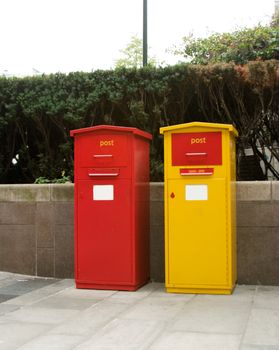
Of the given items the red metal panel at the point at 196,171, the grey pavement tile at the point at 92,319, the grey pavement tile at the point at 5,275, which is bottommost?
the grey pavement tile at the point at 92,319

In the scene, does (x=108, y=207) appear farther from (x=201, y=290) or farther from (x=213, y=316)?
(x=213, y=316)

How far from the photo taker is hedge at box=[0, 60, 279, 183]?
832 centimetres

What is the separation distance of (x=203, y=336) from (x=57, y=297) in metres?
2.47

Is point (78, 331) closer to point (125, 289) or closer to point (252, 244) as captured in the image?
point (125, 289)

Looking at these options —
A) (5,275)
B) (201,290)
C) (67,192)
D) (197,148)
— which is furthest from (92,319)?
(5,275)

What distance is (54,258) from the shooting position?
7.92 metres

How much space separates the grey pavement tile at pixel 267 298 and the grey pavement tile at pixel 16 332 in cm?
252

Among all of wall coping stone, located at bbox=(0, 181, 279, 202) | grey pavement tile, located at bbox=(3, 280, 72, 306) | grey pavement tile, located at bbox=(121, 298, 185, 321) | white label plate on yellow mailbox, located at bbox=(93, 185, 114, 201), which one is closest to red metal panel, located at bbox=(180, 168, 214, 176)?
wall coping stone, located at bbox=(0, 181, 279, 202)

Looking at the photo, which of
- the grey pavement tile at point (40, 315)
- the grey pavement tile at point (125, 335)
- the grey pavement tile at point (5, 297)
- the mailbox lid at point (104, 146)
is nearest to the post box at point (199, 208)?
the mailbox lid at point (104, 146)

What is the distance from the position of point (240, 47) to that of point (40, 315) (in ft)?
22.0

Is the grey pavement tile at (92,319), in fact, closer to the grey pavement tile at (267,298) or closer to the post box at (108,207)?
the post box at (108,207)

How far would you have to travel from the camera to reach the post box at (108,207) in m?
6.69

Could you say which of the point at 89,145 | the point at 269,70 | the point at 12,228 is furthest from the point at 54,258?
the point at 269,70

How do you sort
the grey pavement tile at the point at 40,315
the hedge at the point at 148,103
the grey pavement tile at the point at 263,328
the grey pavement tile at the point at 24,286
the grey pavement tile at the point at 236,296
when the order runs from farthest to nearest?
the hedge at the point at 148,103 → the grey pavement tile at the point at 24,286 → the grey pavement tile at the point at 236,296 → the grey pavement tile at the point at 40,315 → the grey pavement tile at the point at 263,328
